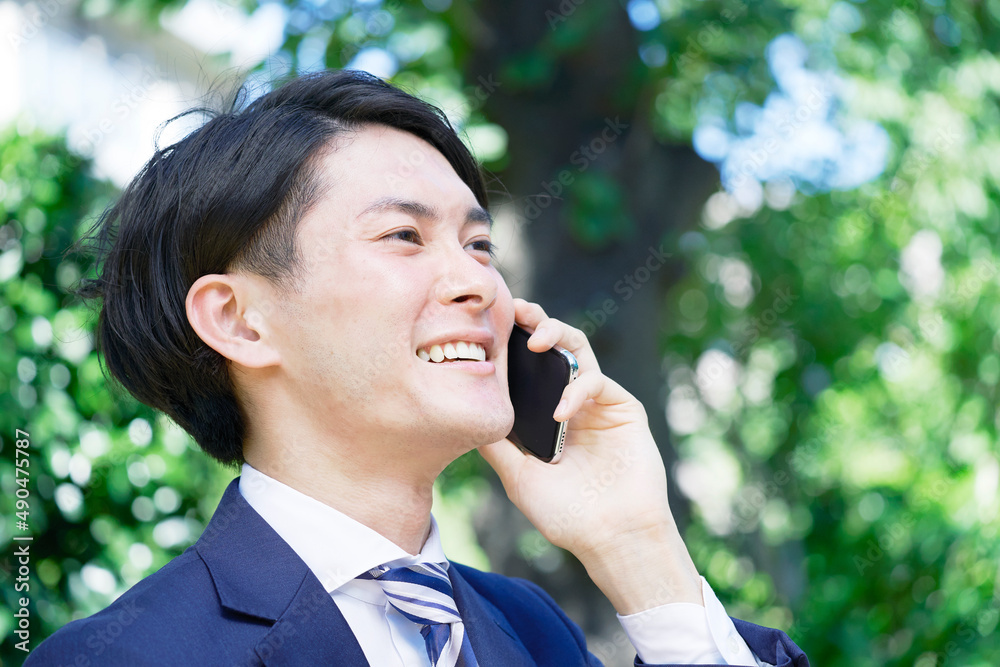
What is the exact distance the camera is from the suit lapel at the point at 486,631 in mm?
1985

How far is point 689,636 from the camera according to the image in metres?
1.96

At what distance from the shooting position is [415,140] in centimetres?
231

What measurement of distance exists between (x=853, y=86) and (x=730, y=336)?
2.05 m

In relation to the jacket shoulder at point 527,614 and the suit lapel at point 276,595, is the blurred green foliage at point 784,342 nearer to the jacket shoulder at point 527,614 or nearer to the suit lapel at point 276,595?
the suit lapel at point 276,595

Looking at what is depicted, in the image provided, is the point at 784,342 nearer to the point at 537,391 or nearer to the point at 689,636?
the point at 537,391

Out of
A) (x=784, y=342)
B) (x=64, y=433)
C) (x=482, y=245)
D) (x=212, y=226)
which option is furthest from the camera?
(x=784, y=342)

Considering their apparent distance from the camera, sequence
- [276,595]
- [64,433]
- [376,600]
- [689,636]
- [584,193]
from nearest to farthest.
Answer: [276,595] → [376,600] → [689,636] → [64,433] → [584,193]

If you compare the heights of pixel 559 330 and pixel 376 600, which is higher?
pixel 559 330

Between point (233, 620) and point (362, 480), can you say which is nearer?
point (233, 620)

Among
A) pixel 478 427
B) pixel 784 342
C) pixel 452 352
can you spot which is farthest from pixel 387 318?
pixel 784 342

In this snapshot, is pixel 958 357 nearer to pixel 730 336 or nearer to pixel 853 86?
pixel 730 336

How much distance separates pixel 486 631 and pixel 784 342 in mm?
5472

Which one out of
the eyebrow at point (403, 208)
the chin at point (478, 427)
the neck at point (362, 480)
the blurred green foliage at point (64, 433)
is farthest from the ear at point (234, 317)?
the blurred green foliage at point (64, 433)

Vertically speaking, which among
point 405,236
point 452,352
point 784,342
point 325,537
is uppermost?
point 405,236
